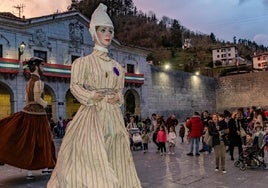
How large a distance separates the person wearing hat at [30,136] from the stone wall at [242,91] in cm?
3788

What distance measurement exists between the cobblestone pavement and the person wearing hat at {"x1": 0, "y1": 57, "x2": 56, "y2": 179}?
511 mm

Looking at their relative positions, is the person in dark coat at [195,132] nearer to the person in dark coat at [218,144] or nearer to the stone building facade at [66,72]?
the person in dark coat at [218,144]

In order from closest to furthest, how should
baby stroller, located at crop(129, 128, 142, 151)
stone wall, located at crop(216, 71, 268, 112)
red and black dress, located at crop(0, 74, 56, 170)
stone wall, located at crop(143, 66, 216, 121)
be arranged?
1. red and black dress, located at crop(0, 74, 56, 170)
2. baby stroller, located at crop(129, 128, 142, 151)
3. stone wall, located at crop(143, 66, 216, 121)
4. stone wall, located at crop(216, 71, 268, 112)

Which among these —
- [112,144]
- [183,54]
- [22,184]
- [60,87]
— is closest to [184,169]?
[22,184]

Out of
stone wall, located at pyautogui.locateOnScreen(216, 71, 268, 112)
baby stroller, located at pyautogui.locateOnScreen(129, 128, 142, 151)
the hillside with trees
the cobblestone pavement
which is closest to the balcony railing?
baby stroller, located at pyautogui.locateOnScreen(129, 128, 142, 151)

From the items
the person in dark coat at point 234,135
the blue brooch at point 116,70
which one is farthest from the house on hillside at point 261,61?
the blue brooch at point 116,70

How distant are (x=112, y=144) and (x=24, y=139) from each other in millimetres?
3899

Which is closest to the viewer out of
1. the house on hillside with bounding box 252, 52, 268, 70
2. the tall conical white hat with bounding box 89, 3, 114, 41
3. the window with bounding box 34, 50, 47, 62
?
the tall conical white hat with bounding box 89, 3, 114, 41

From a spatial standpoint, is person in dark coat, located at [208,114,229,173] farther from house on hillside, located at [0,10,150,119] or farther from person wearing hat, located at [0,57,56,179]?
house on hillside, located at [0,10,150,119]

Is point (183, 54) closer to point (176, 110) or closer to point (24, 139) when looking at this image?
point (176, 110)

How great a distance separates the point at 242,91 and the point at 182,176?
3692 cm

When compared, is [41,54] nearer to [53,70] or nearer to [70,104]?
[53,70]

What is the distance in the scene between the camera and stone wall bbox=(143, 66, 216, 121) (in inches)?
1352

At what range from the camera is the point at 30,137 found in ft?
24.1
